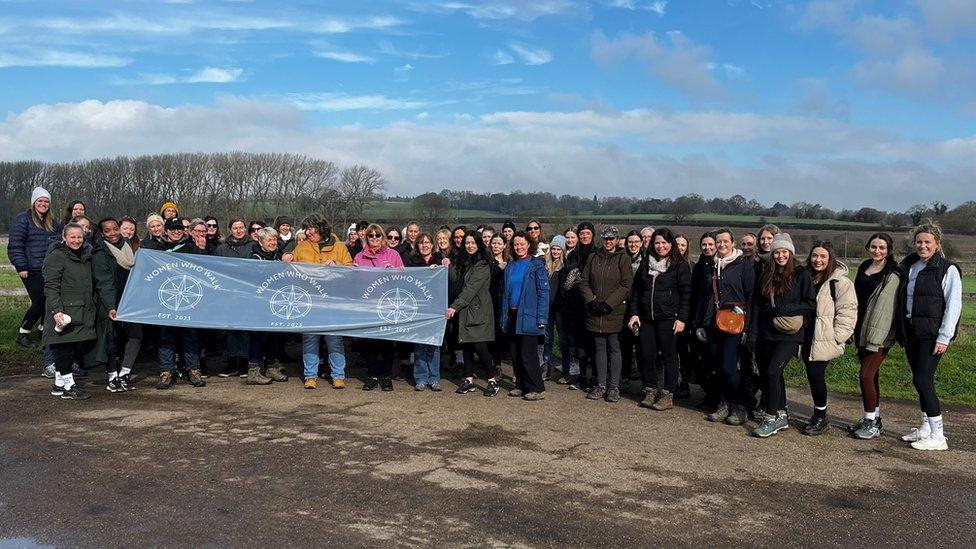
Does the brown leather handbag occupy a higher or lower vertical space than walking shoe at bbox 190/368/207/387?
higher

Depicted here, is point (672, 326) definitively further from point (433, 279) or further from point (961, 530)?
point (961, 530)

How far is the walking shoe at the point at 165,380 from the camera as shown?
29.9 feet

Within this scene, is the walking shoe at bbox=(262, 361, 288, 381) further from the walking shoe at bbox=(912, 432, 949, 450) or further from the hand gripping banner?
the walking shoe at bbox=(912, 432, 949, 450)

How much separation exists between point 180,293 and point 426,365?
3.16 meters

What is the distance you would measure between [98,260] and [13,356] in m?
3.08

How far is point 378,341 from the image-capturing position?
9.46m

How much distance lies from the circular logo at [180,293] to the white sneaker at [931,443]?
8.04 metres

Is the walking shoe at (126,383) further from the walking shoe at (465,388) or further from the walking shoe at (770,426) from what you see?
the walking shoe at (770,426)

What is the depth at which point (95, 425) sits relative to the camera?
7363mm

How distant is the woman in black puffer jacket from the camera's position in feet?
27.7

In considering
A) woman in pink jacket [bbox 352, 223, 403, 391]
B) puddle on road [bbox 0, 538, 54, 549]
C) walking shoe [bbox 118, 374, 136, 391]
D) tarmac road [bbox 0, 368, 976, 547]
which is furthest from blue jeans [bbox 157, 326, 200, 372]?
puddle on road [bbox 0, 538, 54, 549]

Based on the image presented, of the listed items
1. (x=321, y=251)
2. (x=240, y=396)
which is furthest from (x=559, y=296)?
(x=240, y=396)

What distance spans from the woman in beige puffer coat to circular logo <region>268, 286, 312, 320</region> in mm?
5813

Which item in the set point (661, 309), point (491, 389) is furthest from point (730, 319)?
point (491, 389)
